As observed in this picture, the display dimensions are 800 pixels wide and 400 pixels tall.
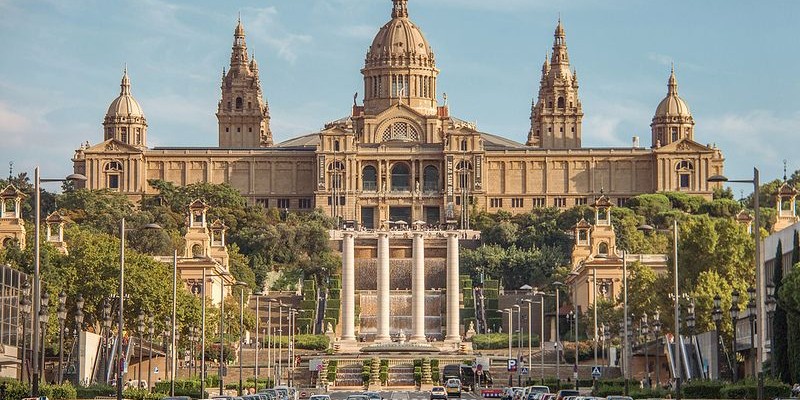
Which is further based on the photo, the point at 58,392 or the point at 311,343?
the point at 311,343

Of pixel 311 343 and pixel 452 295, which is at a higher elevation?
pixel 452 295

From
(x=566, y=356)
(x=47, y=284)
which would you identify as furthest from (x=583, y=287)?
(x=47, y=284)

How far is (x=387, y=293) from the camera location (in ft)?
602

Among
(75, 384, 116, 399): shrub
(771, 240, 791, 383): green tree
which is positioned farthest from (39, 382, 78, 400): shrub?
(771, 240, 791, 383): green tree

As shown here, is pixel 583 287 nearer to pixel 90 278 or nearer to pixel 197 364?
pixel 197 364

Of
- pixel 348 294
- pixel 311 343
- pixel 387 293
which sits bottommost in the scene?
pixel 311 343

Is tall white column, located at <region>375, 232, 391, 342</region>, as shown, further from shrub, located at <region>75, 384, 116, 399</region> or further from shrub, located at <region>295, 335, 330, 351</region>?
shrub, located at <region>75, 384, 116, 399</region>

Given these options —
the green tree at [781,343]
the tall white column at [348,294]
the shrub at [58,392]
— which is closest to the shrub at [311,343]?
the tall white column at [348,294]

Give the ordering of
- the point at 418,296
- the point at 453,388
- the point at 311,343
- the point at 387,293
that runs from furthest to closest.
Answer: the point at 418,296, the point at 387,293, the point at 311,343, the point at 453,388

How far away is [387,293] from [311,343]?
17.9 meters

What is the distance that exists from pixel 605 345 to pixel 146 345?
29.0 m

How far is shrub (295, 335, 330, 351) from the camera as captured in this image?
166375 mm

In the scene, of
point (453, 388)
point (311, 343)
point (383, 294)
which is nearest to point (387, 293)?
point (383, 294)

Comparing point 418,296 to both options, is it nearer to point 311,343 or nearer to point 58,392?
point 311,343
